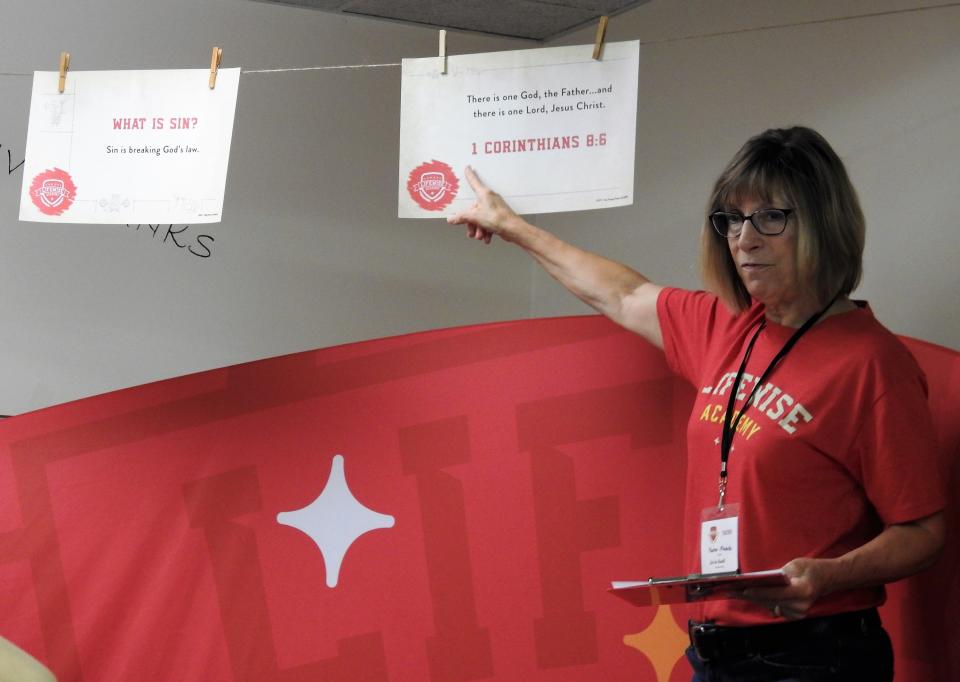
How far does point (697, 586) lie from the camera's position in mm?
1522

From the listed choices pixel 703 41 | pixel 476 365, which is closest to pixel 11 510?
pixel 476 365

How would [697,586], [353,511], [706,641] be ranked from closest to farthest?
[697,586], [706,641], [353,511]

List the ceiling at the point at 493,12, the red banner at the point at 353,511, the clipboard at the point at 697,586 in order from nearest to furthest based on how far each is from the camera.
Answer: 1. the clipboard at the point at 697,586
2. the red banner at the point at 353,511
3. the ceiling at the point at 493,12

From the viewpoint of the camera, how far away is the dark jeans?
1.57m

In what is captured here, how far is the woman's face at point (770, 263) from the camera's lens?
167 centimetres

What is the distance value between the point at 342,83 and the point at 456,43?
0.39m

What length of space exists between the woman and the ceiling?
5.52ft

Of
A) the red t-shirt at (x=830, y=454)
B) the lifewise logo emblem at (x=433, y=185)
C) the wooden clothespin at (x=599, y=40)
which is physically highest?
the wooden clothespin at (x=599, y=40)

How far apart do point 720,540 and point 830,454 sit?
19cm

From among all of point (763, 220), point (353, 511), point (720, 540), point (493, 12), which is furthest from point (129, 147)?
point (493, 12)

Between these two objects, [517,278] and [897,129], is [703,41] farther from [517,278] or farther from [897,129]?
[517,278]

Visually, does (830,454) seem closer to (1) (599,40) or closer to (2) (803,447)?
(2) (803,447)

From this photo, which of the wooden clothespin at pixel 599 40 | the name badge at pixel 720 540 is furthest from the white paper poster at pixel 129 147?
the name badge at pixel 720 540

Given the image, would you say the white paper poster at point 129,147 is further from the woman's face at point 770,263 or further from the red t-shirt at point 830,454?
the red t-shirt at point 830,454
